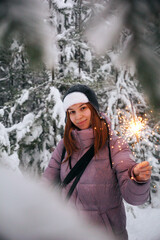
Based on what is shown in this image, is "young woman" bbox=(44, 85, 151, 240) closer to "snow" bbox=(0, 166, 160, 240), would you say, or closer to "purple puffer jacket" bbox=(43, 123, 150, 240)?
"purple puffer jacket" bbox=(43, 123, 150, 240)

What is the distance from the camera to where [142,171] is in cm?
124

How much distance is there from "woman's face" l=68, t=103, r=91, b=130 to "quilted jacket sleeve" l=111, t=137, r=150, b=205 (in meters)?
0.36

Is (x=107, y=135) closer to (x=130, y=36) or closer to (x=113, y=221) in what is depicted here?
(x=113, y=221)

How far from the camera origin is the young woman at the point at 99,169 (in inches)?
66.0

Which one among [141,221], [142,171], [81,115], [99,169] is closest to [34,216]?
[142,171]

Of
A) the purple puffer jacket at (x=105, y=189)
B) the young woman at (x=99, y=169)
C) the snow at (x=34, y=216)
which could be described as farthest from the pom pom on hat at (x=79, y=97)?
the snow at (x=34, y=216)

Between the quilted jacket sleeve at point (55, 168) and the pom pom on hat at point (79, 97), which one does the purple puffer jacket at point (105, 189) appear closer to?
the quilted jacket sleeve at point (55, 168)

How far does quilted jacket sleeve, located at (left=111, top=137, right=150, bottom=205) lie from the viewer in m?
1.39

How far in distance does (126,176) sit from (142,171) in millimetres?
359

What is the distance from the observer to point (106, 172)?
177 cm

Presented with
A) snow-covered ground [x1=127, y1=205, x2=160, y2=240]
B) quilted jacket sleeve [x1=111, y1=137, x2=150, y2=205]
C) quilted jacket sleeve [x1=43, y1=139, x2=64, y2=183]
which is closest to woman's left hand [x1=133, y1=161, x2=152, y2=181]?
quilted jacket sleeve [x1=111, y1=137, x2=150, y2=205]

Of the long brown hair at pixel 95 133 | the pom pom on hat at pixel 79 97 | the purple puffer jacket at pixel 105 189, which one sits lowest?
the purple puffer jacket at pixel 105 189

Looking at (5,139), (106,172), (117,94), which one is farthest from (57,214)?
(117,94)

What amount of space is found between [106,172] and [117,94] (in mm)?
3883
